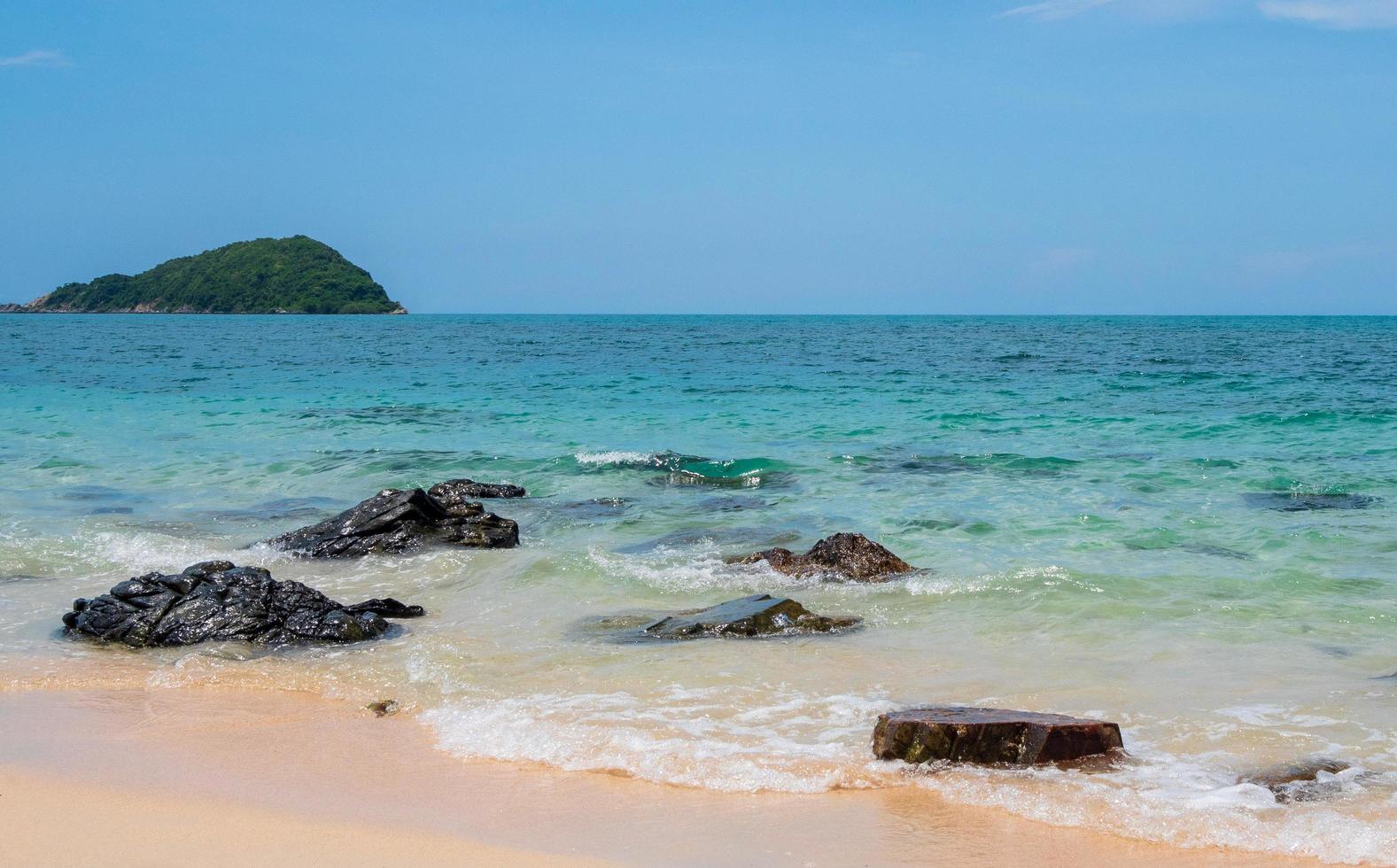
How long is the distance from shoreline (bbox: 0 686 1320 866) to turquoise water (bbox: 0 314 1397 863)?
0.77 ft

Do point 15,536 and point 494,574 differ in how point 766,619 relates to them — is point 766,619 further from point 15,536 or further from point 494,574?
point 15,536

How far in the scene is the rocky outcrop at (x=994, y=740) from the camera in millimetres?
5473

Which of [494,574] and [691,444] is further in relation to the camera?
[691,444]

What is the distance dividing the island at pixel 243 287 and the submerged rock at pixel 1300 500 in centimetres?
15375

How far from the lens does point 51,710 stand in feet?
21.4

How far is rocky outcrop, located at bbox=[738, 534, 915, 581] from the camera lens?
9789 millimetres

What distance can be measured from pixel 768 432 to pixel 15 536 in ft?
40.6

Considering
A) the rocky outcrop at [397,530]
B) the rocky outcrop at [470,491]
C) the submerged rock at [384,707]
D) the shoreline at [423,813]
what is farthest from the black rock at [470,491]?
the shoreline at [423,813]

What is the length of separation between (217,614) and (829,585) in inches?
192

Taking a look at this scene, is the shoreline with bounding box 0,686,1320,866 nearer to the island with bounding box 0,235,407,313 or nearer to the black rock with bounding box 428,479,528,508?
the black rock with bounding box 428,479,528,508

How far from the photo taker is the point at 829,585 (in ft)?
31.4

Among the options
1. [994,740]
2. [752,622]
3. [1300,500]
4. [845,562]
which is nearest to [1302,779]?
[994,740]

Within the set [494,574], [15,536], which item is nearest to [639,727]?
[494,574]

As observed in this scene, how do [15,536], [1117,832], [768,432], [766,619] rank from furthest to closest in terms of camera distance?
1. [768,432]
2. [15,536]
3. [766,619]
4. [1117,832]
